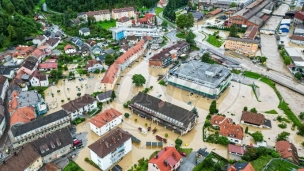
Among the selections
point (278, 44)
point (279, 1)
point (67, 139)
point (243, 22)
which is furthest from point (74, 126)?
point (279, 1)

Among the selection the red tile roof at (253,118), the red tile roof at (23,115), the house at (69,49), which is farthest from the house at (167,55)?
the red tile roof at (23,115)

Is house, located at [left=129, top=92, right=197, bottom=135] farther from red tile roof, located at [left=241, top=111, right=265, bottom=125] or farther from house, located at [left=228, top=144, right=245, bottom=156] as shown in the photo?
red tile roof, located at [left=241, top=111, right=265, bottom=125]

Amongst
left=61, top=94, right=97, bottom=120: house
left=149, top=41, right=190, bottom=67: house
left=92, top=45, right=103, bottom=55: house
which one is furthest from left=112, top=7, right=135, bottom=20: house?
left=61, top=94, right=97, bottom=120: house

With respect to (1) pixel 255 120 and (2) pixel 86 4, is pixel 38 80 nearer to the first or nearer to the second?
(1) pixel 255 120

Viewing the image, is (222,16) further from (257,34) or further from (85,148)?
(85,148)

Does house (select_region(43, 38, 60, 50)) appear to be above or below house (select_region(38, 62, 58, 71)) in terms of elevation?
above

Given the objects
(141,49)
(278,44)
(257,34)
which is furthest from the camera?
(257,34)

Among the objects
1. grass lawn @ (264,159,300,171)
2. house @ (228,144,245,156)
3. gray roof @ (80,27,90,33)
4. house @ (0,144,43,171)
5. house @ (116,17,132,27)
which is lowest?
house @ (228,144,245,156)
